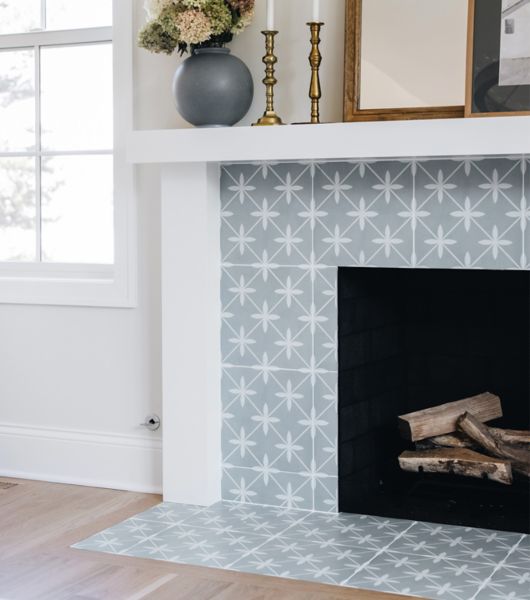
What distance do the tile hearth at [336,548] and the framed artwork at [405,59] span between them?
50.4 inches

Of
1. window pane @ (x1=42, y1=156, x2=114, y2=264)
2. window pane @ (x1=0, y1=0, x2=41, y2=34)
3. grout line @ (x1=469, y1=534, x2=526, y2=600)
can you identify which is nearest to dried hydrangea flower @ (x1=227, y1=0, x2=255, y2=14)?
window pane @ (x1=42, y1=156, x2=114, y2=264)

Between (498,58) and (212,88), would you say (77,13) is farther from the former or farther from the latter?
(498,58)

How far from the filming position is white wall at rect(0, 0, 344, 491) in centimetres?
364

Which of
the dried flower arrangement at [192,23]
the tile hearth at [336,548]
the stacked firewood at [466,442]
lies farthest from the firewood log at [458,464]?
the dried flower arrangement at [192,23]

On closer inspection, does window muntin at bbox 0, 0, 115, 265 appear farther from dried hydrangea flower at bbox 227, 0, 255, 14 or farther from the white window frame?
dried hydrangea flower at bbox 227, 0, 255, 14

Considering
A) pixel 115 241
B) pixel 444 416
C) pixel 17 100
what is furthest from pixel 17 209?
pixel 444 416

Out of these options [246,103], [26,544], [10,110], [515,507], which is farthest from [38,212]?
[515,507]

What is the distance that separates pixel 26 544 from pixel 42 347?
0.97m

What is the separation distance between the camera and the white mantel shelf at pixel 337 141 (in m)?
2.86

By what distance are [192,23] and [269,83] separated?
306 millimetres

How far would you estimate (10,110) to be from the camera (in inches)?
157

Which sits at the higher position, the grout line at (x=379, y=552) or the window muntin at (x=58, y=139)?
the window muntin at (x=58, y=139)

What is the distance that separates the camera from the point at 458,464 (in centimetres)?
345

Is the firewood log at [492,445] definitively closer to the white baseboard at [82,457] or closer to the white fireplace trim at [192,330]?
the white fireplace trim at [192,330]
